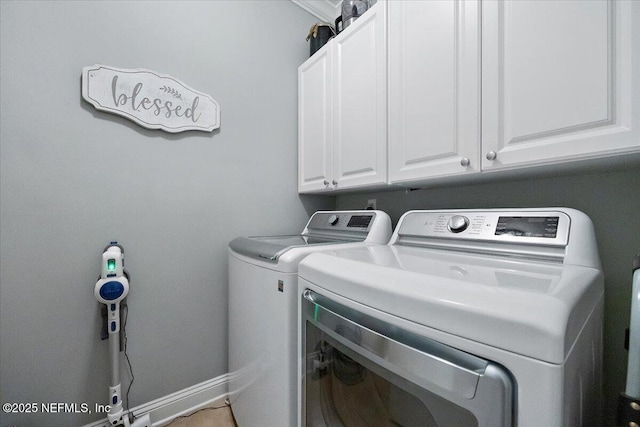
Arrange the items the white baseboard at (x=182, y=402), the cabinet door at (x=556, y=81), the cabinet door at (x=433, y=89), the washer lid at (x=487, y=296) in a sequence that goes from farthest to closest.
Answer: the white baseboard at (x=182, y=402)
the cabinet door at (x=433, y=89)
the cabinet door at (x=556, y=81)
the washer lid at (x=487, y=296)

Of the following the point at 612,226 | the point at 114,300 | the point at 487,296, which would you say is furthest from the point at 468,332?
the point at 114,300

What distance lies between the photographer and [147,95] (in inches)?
52.8

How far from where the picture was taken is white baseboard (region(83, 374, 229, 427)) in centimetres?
133

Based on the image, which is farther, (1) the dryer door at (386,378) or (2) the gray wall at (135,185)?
(2) the gray wall at (135,185)

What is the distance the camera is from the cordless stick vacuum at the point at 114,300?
43.4 inches

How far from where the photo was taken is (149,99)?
135 cm

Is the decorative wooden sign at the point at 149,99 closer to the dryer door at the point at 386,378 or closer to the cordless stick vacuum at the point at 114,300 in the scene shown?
the cordless stick vacuum at the point at 114,300

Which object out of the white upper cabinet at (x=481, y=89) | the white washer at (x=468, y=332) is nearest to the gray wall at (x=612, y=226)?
the white upper cabinet at (x=481, y=89)

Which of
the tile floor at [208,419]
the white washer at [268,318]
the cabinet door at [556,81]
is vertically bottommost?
the tile floor at [208,419]

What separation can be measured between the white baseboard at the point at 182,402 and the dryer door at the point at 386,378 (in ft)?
3.23

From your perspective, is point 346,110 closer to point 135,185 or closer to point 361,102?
point 361,102

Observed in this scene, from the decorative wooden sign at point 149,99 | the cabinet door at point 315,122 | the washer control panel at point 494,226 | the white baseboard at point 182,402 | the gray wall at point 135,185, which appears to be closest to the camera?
the washer control panel at point 494,226

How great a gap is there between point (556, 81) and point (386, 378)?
98 cm

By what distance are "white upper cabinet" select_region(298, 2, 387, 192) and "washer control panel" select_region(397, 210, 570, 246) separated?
31cm
